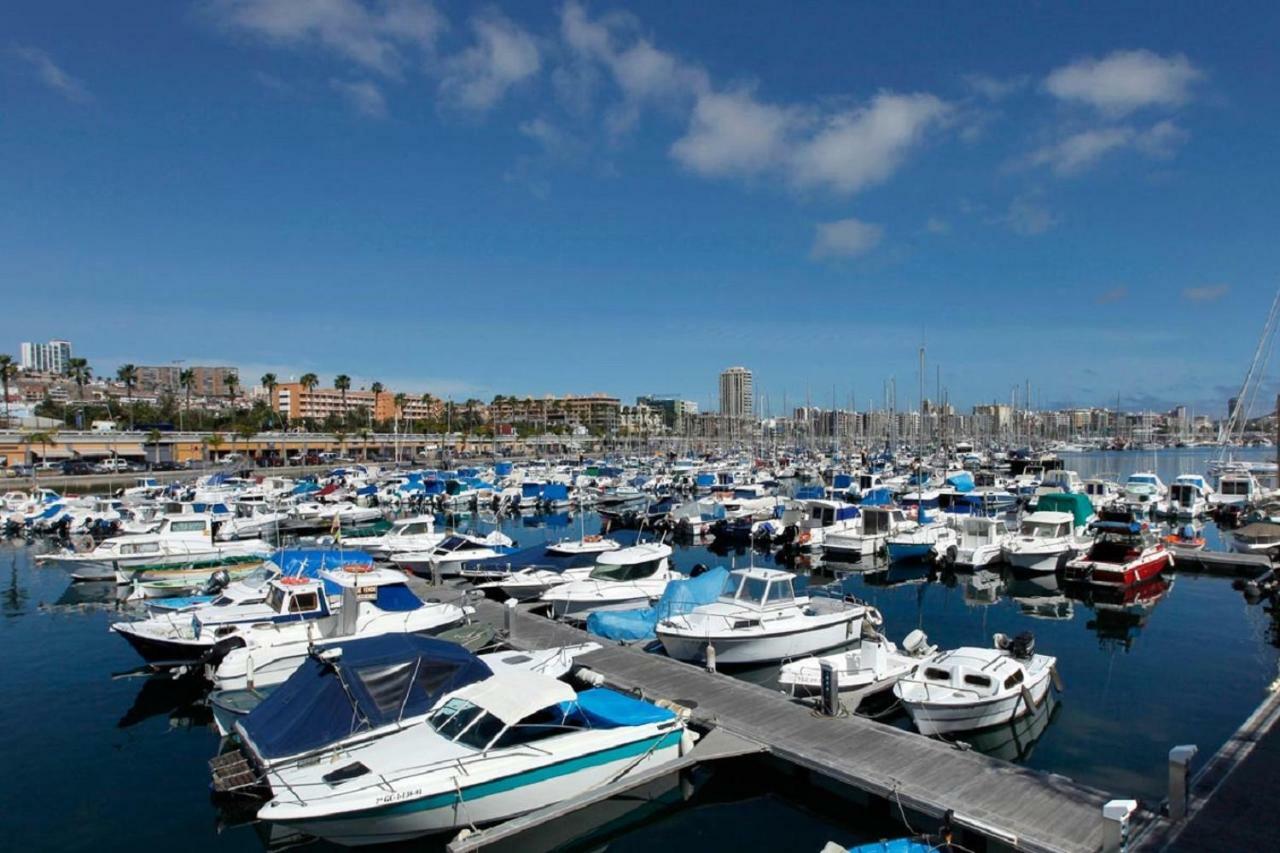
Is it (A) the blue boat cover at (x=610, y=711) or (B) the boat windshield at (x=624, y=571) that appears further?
(B) the boat windshield at (x=624, y=571)

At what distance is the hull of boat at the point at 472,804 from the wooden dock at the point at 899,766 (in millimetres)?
3076

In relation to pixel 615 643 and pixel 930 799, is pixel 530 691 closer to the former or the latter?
Result: pixel 930 799

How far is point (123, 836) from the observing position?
14.0m

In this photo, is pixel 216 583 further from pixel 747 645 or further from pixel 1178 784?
pixel 1178 784

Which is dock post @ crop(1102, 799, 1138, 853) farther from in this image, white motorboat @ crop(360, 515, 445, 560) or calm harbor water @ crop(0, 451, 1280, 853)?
white motorboat @ crop(360, 515, 445, 560)

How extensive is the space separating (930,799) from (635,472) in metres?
81.0

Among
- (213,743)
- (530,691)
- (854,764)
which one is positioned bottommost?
(213,743)

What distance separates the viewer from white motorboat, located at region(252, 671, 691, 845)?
1220 cm

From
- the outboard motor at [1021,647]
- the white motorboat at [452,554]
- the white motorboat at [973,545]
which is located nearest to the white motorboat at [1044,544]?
the white motorboat at [973,545]

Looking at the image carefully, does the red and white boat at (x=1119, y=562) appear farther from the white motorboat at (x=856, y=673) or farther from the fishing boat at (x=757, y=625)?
the white motorboat at (x=856, y=673)

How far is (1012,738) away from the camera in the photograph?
Answer: 1738cm

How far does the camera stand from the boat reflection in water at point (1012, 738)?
16797mm

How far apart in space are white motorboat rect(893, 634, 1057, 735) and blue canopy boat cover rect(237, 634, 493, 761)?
29.7 feet

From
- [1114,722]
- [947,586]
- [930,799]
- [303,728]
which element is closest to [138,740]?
[303,728]
